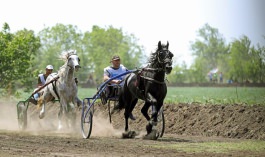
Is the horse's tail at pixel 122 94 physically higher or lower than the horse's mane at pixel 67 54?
lower

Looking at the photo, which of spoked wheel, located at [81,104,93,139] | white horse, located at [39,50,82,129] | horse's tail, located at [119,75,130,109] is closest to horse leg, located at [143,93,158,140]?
horse's tail, located at [119,75,130,109]

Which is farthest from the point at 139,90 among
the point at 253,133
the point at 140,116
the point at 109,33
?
the point at 109,33

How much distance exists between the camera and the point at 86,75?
81188 mm

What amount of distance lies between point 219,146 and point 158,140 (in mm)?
2094

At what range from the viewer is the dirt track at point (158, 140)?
11188 mm

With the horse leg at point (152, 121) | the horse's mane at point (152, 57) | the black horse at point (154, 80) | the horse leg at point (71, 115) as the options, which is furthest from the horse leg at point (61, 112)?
the horse's mane at point (152, 57)

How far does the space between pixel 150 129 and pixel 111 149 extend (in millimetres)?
2661

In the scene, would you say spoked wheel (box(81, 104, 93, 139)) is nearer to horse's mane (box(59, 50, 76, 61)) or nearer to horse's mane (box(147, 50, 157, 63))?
horse's mane (box(147, 50, 157, 63))

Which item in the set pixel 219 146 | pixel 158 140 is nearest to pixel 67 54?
pixel 158 140

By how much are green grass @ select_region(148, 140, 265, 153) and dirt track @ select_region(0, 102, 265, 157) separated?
0.20ft

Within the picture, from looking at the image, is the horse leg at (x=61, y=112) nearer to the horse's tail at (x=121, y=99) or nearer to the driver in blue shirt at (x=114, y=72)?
the driver in blue shirt at (x=114, y=72)

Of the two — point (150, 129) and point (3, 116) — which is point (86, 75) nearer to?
point (3, 116)

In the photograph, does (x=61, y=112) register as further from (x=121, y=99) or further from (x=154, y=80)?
(x=154, y=80)

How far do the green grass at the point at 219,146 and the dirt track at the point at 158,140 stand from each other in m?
0.06
